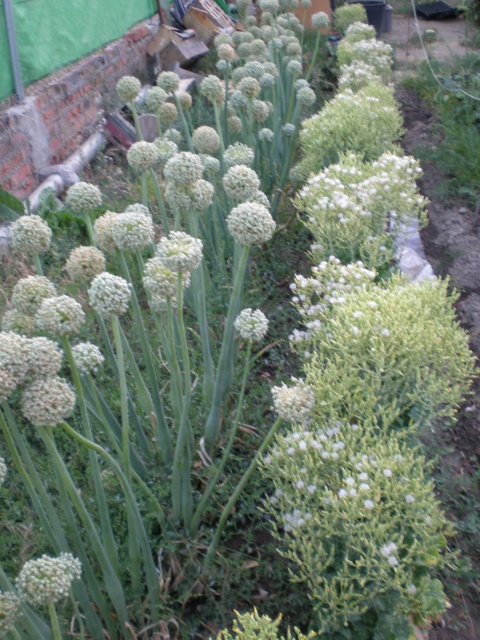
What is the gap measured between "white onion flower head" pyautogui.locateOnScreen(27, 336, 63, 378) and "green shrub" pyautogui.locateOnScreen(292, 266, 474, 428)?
2.65ft

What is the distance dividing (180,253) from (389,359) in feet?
2.59

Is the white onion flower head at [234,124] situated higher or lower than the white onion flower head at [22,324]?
lower

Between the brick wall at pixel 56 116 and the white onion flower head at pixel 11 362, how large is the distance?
2.76 m

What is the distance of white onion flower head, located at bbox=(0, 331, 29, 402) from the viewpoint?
1080 mm

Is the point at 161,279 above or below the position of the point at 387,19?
above

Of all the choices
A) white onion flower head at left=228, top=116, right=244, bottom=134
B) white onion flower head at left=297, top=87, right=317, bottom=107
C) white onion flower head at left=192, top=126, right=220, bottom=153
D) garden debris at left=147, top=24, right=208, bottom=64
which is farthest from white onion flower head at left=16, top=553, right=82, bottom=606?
garden debris at left=147, top=24, right=208, bottom=64

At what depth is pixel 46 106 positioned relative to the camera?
4176 millimetres

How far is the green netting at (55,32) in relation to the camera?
3898 mm

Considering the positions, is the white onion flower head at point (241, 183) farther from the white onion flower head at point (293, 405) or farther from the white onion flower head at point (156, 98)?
the white onion flower head at point (156, 98)

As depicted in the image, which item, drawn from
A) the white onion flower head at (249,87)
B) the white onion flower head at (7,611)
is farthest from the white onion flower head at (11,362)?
the white onion flower head at (249,87)

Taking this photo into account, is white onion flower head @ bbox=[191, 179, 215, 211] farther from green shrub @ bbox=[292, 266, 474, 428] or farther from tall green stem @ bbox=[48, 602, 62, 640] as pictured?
tall green stem @ bbox=[48, 602, 62, 640]

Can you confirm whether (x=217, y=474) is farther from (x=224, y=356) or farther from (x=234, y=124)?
(x=234, y=124)

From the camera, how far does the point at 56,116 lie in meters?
4.36

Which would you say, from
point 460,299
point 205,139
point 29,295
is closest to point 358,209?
point 205,139
